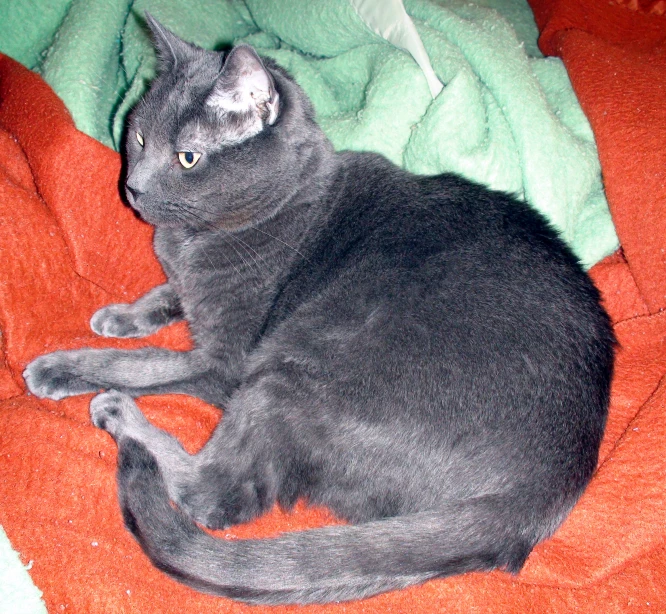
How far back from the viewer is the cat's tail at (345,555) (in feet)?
3.62

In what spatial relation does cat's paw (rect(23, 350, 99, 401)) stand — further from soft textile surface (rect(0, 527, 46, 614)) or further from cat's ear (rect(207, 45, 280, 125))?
cat's ear (rect(207, 45, 280, 125))

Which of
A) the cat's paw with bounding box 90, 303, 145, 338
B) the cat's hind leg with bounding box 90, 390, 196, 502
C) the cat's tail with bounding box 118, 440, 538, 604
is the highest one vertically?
the cat's tail with bounding box 118, 440, 538, 604

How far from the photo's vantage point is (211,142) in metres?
1.40

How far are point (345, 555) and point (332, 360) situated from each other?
41cm

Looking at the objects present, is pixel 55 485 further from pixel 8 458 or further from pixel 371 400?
pixel 371 400

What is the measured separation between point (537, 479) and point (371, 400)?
14.3 inches

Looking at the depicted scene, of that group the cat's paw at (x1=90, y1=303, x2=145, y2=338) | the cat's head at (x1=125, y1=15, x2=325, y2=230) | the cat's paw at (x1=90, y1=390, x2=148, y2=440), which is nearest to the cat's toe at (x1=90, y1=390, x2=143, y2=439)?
the cat's paw at (x1=90, y1=390, x2=148, y2=440)

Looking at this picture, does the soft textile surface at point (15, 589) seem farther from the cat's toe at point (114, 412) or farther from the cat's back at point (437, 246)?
the cat's back at point (437, 246)

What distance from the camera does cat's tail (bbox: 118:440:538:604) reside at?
1104 millimetres

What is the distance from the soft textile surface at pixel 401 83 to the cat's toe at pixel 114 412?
0.85m

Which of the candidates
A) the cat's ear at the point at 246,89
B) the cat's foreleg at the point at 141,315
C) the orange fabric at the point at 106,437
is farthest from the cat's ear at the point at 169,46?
the cat's foreleg at the point at 141,315

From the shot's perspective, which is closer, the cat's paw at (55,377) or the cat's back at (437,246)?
the cat's back at (437,246)

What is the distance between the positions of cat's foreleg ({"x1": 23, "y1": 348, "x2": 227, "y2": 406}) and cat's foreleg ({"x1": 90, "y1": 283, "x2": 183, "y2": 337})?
0.47ft

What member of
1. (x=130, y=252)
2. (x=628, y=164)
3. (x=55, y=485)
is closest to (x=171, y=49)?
(x=130, y=252)
